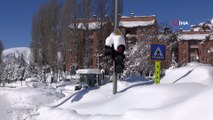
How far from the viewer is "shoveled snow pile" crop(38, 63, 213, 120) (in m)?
6.98

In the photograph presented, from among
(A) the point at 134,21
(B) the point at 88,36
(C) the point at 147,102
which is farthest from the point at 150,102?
(A) the point at 134,21

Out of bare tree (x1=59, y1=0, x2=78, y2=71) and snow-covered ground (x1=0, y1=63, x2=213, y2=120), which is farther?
bare tree (x1=59, y1=0, x2=78, y2=71)

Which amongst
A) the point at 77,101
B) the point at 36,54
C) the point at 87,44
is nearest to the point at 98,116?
the point at 77,101

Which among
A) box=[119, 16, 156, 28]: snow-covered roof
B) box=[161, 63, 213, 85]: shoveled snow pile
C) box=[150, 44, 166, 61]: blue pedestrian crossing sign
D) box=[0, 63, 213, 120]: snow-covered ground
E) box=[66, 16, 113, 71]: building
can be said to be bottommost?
box=[0, 63, 213, 120]: snow-covered ground

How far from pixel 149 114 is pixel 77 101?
526cm

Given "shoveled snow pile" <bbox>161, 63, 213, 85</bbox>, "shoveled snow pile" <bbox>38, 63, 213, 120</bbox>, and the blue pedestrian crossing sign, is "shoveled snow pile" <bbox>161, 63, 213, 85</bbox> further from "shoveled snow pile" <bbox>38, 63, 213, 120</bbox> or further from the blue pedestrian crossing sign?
the blue pedestrian crossing sign

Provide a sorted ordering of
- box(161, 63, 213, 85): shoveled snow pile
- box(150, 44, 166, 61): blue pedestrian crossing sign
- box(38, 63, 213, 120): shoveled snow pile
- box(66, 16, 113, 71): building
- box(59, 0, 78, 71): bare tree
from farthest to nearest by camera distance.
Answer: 1. box(59, 0, 78, 71): bare tree
2. box(66, 16, 113, 71): building
3. box(161, 63, 213, 85): shoveled snow pile
4. box(150, 44, 166, 61): blue pedestrian crossing sign
5. box(38, 63, 213, 120): shoveled snow pile

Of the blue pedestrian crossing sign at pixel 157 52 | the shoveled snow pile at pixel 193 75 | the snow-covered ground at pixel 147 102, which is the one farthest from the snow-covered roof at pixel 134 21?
the blue pedestrian crossing sign at pixel 157 52

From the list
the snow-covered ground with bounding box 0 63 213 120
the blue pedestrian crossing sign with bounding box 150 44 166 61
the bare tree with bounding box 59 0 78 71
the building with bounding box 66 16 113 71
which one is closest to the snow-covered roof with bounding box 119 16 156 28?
the bare tree with bounding box 59 0 78 71

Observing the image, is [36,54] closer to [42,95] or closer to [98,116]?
[42,95]

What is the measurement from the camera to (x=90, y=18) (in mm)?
40031

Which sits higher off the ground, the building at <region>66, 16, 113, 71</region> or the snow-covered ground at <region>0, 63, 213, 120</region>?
the building at <region>66, 16, 113, 71</region>

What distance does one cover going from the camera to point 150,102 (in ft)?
30.0

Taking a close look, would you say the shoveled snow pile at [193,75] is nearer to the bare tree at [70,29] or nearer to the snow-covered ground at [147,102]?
the snow-covered ground at [147,102]
